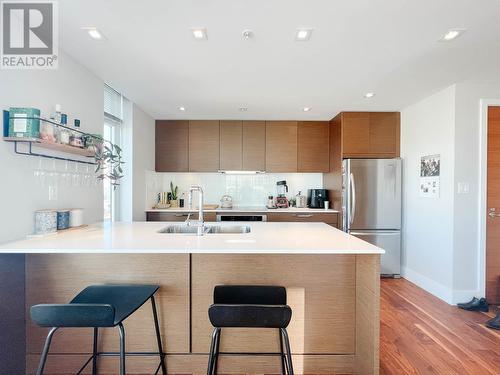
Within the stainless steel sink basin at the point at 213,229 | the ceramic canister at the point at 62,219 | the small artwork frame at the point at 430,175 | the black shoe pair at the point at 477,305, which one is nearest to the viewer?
the ceramic canister at the point at 62,219

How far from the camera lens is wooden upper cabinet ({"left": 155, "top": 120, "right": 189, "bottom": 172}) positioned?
14.9 feet

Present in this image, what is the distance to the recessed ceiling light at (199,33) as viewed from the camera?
1979mm

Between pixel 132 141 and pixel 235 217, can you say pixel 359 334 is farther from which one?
pixel 132 141

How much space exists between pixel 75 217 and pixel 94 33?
54.7 inches

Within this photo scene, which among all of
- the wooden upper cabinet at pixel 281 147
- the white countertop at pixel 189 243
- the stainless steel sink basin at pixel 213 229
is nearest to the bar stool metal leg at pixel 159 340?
the white countertop at pixel 189 243

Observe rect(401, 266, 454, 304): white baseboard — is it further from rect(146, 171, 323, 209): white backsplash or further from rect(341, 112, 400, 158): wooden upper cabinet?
rect(146, 171, 323, 209): white backsplash

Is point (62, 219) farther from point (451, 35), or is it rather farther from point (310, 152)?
point (310, 152)

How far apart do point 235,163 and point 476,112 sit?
3073 mm

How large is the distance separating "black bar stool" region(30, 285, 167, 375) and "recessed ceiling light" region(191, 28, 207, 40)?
5.66ft

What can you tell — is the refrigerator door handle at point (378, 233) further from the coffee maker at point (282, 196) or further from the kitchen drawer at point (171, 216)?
the kitchen drawer at point (171, 216)

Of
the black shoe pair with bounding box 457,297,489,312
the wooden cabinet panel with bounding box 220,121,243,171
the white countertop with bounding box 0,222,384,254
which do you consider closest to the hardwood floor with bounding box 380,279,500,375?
the black shoe pair with bounding box 457,297,489,312

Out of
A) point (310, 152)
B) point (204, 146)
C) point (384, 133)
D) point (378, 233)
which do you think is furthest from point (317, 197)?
point (204, 146)

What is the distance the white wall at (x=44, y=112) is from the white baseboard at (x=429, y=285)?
376 cm

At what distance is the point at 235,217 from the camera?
4.23m
